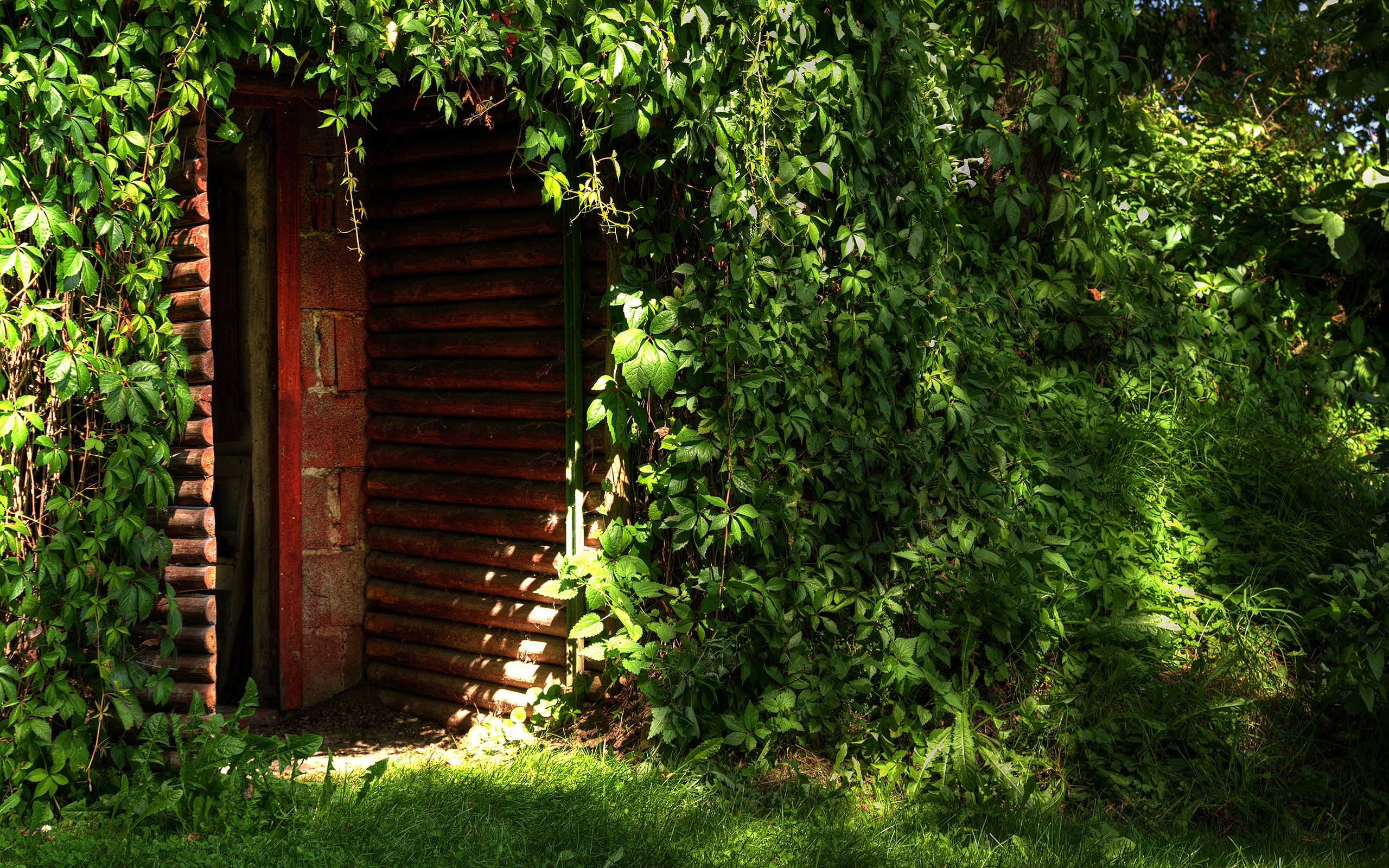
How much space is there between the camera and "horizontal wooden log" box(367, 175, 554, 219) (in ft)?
17.5

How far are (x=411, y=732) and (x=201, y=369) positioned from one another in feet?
8.11

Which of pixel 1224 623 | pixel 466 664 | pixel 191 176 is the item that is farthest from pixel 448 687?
pixel 1224 623

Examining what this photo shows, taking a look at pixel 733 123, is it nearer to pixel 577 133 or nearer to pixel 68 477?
pixel 577 133

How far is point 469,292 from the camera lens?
554 centimetres

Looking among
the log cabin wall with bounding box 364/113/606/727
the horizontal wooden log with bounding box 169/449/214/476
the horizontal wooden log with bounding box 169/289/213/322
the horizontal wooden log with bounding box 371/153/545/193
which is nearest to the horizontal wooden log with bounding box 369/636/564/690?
the log cabin wall with bounding box 364/113/606/727

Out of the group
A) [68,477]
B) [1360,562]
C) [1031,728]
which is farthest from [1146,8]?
[68,477]

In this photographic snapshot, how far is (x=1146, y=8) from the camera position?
8.93m

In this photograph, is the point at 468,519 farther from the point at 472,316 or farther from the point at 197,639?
the point at 197,639

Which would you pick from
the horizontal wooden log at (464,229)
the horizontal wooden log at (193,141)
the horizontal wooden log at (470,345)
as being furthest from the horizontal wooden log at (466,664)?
the horizontal wooden log at (193,141)

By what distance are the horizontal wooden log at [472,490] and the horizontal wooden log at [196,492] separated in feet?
5.50

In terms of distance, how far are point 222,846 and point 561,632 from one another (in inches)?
83.5

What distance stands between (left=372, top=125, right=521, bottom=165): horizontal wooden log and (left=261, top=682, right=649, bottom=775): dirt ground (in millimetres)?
2836

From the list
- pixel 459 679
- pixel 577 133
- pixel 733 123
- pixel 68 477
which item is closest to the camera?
pixel 68 477

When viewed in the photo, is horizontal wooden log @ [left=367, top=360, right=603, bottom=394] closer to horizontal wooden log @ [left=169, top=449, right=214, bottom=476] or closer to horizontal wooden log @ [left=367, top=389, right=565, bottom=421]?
horizontal wooden log @ [left=367, top=389, right=565, bottom=421]
